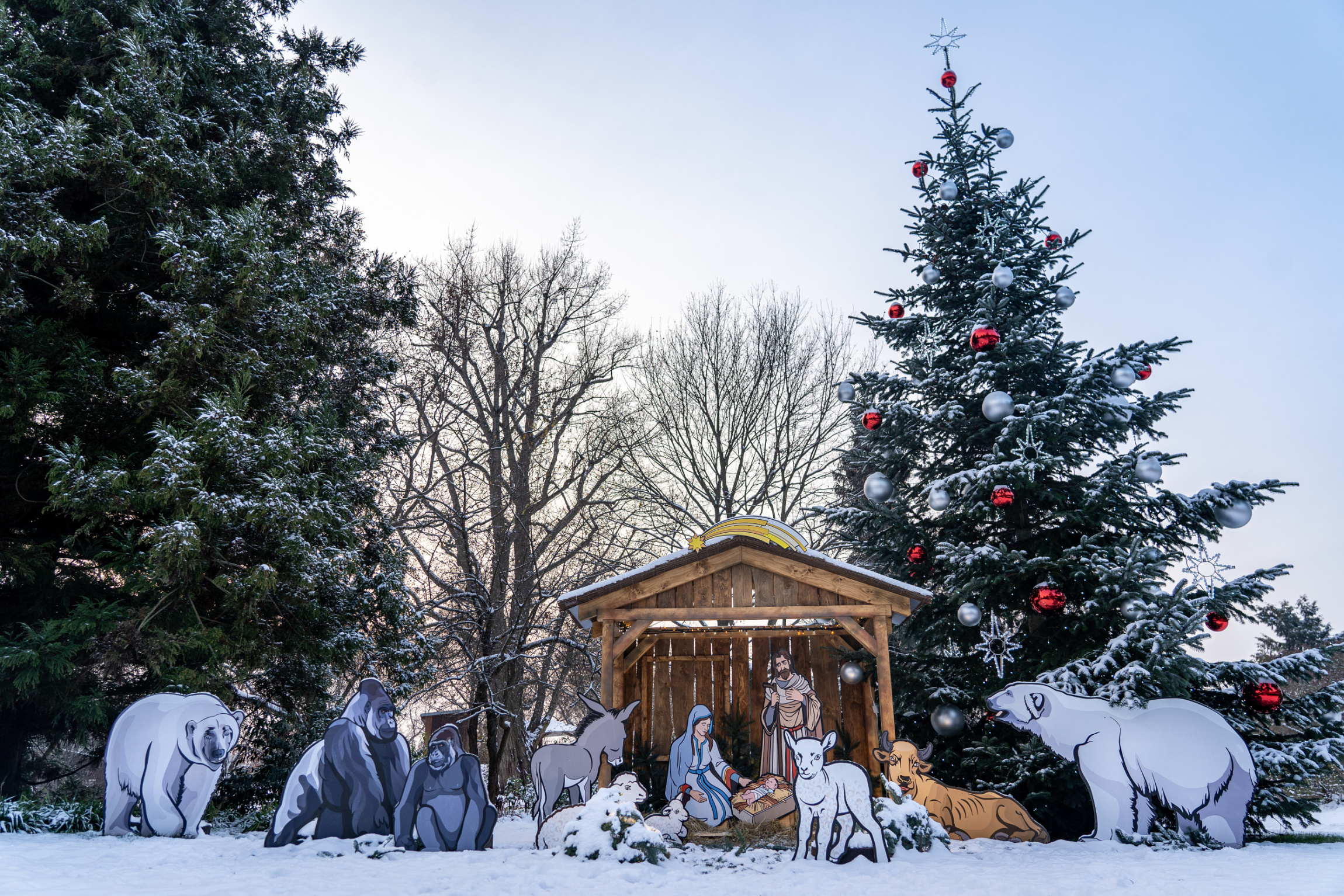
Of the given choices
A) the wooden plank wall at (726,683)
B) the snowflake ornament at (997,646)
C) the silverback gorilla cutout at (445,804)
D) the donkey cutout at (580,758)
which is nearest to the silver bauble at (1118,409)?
Answer: the snowflake ornament at (997,646)

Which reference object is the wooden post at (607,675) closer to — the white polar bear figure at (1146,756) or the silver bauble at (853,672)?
the silver bauble at (853,672)

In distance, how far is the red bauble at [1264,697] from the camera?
6.09 m

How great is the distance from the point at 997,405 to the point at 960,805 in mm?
3753

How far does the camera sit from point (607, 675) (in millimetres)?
7207

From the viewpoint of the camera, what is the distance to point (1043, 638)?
743 cm

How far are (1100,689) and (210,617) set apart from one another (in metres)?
9.24

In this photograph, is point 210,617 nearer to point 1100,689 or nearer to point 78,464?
point 78,464

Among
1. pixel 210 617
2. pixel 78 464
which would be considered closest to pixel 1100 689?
pixel 210 617

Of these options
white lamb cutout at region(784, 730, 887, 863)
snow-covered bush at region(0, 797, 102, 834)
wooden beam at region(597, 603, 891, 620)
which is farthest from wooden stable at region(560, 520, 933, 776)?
snow-covered bush at region(0, 797, 102, 834)

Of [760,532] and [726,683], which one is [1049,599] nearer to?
[760,532]

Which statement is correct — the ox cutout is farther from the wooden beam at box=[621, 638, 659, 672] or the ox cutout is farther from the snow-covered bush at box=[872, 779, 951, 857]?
the wooden beam at box=[621, 638, 659, 672]

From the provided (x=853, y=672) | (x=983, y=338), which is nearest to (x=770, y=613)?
(x=853, y=672)

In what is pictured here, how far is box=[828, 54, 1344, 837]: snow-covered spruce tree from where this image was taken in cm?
627

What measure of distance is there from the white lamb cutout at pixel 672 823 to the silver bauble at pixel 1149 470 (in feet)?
17.3
